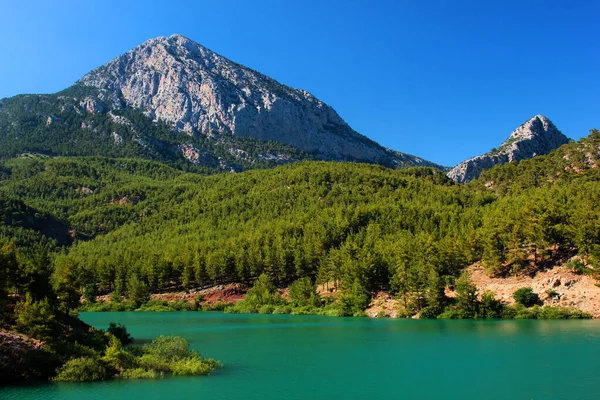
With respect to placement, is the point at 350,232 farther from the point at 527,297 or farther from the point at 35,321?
the point at 35,321

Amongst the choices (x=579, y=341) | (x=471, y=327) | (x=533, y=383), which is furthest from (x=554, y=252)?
(x=533, y=383)

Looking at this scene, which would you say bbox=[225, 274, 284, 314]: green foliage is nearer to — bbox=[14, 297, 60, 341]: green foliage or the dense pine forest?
the dense pine forest

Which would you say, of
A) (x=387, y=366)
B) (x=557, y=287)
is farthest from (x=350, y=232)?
(x=387, y=366)

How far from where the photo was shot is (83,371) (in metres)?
34.4

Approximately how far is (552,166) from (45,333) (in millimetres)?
154939

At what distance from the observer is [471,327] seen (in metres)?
62.0

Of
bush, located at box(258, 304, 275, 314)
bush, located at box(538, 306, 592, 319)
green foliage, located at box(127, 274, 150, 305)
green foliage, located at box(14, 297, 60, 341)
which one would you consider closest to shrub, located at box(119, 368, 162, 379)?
green foliage, located at box(14, 297, 60, 341)

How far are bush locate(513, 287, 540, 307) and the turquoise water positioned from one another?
8728 mm

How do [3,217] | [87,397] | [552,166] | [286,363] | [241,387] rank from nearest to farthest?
[87,397]
[241,387]
[286,363]
[552,166]
[3,217]

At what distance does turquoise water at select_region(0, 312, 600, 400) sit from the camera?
30.9 meters

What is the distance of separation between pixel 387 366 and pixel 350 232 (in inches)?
3439

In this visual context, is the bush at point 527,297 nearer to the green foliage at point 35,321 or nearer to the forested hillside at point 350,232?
the forested hillside at point 350,232

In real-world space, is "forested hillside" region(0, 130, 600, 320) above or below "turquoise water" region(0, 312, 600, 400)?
above

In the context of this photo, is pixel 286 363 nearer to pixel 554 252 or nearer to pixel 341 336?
pixel 341 336
